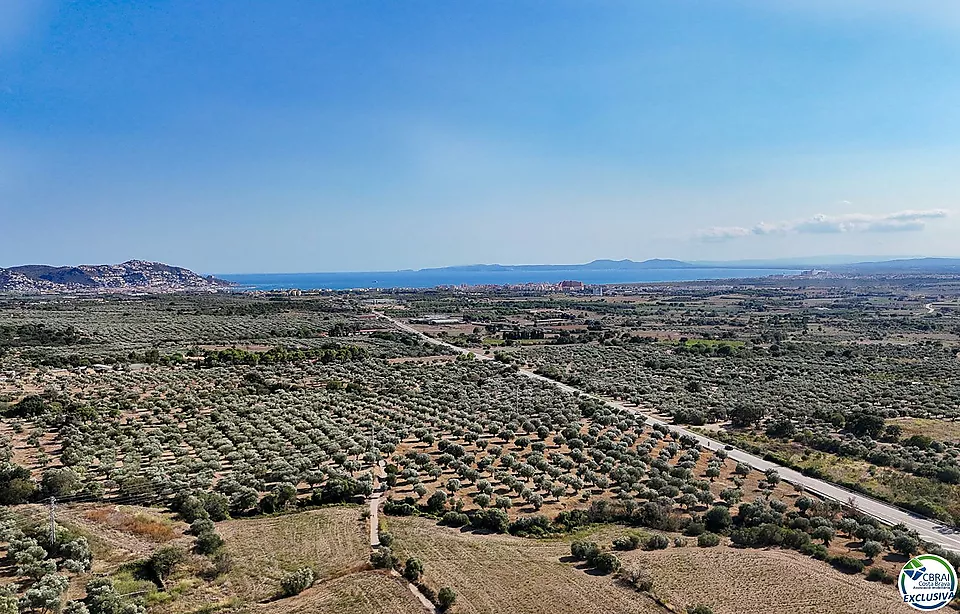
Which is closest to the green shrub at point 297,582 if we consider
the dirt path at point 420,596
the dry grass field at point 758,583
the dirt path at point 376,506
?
the dirt path at point 420,596

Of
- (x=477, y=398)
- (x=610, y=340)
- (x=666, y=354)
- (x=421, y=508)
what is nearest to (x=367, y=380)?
(x=477, y=398)

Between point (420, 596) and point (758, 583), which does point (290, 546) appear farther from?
point (758, 583)

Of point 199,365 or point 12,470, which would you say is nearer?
point 12,470

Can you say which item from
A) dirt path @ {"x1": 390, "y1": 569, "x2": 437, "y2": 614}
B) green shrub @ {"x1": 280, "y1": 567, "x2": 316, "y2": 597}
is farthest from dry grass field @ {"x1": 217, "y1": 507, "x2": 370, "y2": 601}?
dirt path @ {"x1": 390, "y1": 569, "x2": 437, "y2": 614}

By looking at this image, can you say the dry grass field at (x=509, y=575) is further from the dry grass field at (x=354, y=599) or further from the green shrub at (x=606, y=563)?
the dry grass field at (x=354, y=599)

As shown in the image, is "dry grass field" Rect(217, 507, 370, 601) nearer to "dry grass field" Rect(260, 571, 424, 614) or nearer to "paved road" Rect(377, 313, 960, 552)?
"dry grass field" Rect(260, 571, 424, 614)

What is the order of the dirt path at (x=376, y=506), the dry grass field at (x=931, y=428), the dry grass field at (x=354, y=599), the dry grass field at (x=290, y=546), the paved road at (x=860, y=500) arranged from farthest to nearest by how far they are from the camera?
the dry grass field at (x=931, y=428)
the paved road at (x=860, y=500)
the dirt path at (x=376, y=506)
the dry grass field at (x=290, y=546)
the dry grass field at (x=354, y=599)

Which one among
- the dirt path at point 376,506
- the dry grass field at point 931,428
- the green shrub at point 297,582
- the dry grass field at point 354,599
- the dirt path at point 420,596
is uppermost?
the green shrub at point 297,582

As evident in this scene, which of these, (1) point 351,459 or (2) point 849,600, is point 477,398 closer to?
(1) point 351,459
